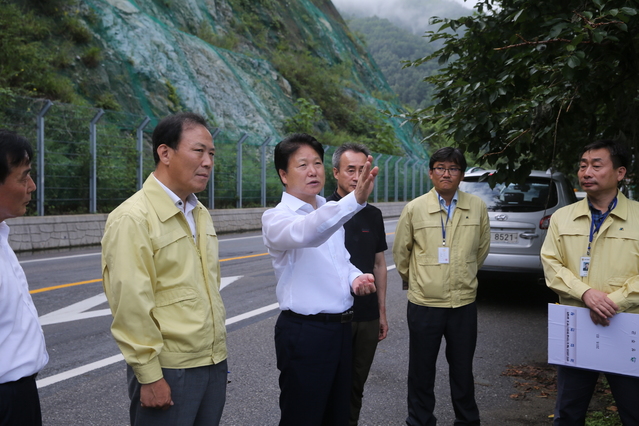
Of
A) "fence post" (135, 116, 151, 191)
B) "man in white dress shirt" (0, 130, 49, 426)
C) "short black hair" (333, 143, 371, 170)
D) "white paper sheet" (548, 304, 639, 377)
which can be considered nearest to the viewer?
"man in white dress shirt" (0, 130, 49, 426)

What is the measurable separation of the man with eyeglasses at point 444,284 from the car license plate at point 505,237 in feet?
11.6

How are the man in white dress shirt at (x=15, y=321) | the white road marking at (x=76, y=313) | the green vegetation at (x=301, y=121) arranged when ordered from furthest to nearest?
the green vegetation at (x=301, y=121) < the white road marking at (x=76, y=313) < the man in white dress shirt at (x=15, y=321)

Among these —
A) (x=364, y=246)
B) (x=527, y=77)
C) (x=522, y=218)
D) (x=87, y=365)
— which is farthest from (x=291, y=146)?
(x=522, y=218)

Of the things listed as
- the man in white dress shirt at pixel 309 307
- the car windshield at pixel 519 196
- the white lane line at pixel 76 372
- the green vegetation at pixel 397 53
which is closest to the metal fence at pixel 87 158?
the white lane line at pixel 76 372

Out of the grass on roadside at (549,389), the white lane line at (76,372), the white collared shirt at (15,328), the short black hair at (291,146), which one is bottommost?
the grass on roadside at (549,389)

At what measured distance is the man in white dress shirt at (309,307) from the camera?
2.88m

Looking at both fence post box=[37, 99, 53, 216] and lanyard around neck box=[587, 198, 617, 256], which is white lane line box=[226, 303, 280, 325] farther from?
fence post box=[37, 99, 53, 216]

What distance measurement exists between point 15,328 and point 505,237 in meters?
6.63

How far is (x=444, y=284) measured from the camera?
409cm

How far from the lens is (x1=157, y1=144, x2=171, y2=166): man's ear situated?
2580mm

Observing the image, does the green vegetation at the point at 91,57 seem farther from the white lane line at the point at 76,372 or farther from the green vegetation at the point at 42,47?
the white lane line at the point at 76,372

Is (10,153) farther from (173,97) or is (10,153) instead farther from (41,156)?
(173,97)

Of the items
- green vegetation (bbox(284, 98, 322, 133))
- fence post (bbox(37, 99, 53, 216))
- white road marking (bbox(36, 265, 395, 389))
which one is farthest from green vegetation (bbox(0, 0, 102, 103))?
green vegetation (bbox(284, 98, 322, 133))

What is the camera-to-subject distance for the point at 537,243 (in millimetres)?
7582
